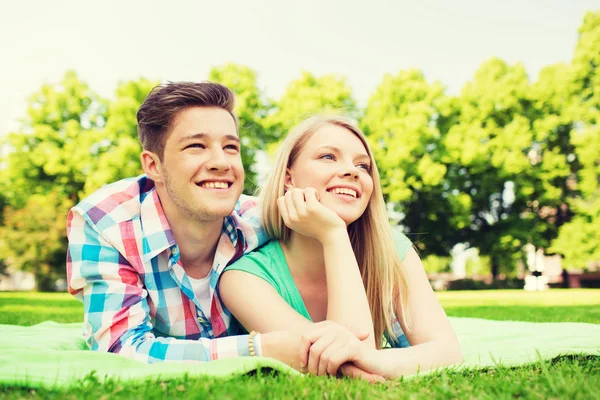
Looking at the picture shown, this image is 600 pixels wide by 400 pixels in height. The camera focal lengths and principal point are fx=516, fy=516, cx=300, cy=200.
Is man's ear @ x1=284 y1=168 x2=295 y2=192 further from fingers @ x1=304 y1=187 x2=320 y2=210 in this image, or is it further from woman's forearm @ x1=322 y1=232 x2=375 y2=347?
woman's forearm @ x1=322 y1=232 x2=375 y2=347

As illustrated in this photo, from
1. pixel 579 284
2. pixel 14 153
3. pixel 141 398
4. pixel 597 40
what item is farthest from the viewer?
pixel 579 284

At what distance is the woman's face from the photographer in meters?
3.17

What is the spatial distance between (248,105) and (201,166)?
72.7 feet

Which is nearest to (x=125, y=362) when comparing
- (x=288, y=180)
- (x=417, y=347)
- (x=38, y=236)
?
(x=417, y=347)

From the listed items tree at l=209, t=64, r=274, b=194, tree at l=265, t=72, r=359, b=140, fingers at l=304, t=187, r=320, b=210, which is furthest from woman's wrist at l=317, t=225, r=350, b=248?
tree at l=209, t=64, r=274, b=194

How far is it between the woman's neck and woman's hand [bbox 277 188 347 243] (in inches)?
13.3

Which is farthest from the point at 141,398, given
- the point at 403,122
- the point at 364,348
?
the point at 403,122

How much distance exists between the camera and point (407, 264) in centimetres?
334

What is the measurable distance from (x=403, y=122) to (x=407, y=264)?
22224 millimetres

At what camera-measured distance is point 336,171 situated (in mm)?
3189

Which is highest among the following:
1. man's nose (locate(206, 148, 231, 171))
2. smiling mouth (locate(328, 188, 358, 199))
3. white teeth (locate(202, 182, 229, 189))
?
man's nose (locate(206, 148, 231, 171))

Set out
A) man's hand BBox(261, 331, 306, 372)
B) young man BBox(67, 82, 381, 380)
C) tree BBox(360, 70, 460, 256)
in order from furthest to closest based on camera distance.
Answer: tree BBox(360, 70, 460, 256)
young man BBox(67, 82, 381, 380)
man's hand BBox(261, 331, 306, 372)

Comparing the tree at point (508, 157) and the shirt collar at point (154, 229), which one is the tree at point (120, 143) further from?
the shirt collar at point (154, 229)

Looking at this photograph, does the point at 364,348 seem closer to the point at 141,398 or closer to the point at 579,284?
the point at 141,398
